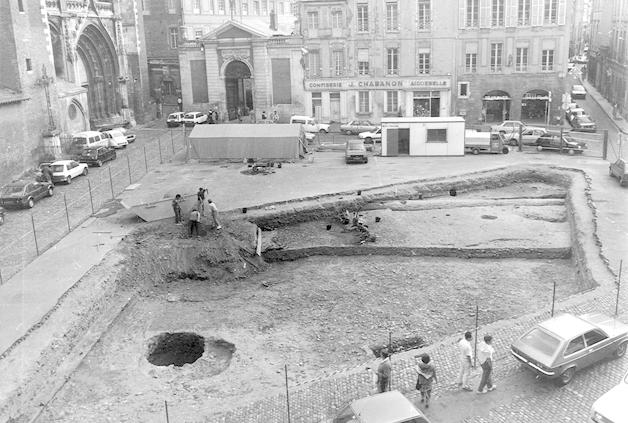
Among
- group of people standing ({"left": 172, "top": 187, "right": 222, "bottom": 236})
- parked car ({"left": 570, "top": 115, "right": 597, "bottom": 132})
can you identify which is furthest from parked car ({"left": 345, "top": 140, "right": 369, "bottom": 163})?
parked car ({"left": 570, "top": 115, "right": 597, "bottom": 132})

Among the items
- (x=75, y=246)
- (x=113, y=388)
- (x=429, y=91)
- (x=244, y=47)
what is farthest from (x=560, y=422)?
(x=244, y=47)

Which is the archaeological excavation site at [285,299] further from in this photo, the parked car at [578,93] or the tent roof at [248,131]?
the parked car at [578,93]

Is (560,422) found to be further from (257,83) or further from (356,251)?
(257,83)

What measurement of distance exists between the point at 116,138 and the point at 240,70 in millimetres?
14809

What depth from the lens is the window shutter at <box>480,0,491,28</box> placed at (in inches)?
2030

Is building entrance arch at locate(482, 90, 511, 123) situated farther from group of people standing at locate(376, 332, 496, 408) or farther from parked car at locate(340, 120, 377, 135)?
group of people standing at locate(376, 332, 496, 408)

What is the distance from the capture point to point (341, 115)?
5503cm

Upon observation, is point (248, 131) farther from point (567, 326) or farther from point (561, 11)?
point (567, 326)

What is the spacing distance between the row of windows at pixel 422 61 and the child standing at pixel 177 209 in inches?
1191

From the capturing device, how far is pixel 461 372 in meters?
14.6

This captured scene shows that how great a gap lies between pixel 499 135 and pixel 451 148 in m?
3.39

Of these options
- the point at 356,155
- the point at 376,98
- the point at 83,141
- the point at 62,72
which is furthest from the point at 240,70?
the point at 356,155

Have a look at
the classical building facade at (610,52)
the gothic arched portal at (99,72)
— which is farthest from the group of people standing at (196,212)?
the classical building facade at (610,52)

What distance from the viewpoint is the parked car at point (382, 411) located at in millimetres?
12312
